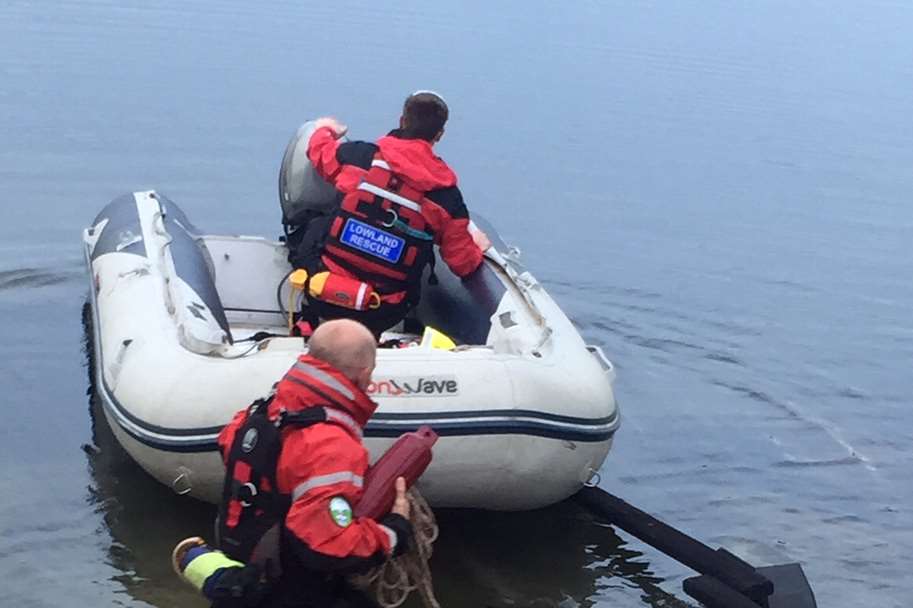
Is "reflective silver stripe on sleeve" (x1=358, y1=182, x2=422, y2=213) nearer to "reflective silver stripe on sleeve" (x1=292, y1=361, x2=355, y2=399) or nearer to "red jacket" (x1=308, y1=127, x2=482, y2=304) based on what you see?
"red jacket" (x1=308, y1=127, x2=482, y2=304)

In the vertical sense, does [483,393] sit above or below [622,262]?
above

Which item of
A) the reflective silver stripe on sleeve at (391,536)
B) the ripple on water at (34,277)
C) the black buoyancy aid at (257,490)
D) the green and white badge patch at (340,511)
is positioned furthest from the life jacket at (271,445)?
the ripple on water at (34,277)

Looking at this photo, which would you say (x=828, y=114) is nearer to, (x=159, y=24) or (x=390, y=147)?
(x=159, y=24)

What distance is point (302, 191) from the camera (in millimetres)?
6227

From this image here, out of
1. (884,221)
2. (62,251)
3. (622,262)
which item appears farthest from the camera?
(884,221)

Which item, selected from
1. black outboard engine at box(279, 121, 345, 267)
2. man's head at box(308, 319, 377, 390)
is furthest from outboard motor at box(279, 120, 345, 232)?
man's head at box(308, 319, 377, 390)

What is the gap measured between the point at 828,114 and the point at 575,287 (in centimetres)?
857

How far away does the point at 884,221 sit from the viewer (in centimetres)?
1139

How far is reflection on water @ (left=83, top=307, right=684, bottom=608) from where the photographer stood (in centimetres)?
462

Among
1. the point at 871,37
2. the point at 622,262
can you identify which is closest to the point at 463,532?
the point at 622,262

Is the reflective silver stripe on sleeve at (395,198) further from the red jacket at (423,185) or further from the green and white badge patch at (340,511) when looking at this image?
the green and white badge patch at (340,511)

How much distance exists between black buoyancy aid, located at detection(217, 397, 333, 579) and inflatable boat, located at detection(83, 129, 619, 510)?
1.12 meters

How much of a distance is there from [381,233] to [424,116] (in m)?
0.45

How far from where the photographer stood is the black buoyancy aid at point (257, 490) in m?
3.29
